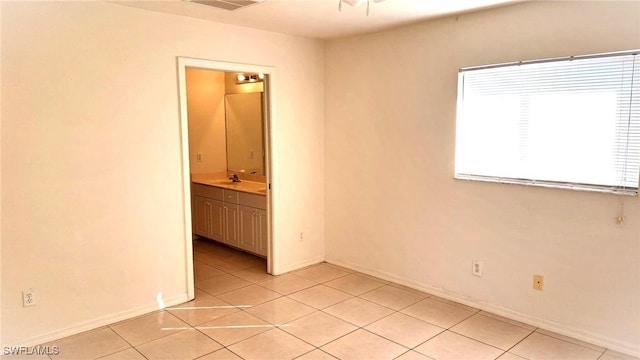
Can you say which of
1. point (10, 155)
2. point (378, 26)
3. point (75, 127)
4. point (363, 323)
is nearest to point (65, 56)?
point (75, 127)

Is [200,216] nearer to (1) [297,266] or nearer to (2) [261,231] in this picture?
(2) [261,231]

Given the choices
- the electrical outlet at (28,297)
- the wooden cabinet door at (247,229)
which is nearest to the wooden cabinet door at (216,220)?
the wooden cabinet door at (247,229)

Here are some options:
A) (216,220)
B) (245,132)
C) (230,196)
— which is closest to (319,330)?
(230,196)

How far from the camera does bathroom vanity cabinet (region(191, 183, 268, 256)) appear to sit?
15.9 ft

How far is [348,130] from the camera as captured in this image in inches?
179

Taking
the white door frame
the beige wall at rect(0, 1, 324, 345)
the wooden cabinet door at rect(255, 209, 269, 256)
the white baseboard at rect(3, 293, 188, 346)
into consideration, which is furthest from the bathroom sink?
the white baseboard at rect(3, 293, 188, 346)

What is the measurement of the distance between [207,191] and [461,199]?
321cm

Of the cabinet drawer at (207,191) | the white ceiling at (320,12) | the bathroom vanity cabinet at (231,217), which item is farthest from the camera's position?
the cabinet drawer at (207,191)

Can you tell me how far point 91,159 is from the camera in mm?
3201

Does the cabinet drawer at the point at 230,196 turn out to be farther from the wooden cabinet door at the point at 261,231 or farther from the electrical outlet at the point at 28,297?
the electrical outlet at the point at 28,297

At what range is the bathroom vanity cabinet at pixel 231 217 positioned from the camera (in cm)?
483

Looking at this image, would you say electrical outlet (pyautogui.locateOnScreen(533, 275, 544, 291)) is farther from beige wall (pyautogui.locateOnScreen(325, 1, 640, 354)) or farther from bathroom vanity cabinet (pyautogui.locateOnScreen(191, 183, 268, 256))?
bathroom vanity cabinet (pyautogui.locateOnScreen(191, 183, 268, 256))

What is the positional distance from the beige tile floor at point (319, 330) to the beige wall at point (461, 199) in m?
0.23

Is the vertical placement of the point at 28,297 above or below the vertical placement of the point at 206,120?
below
